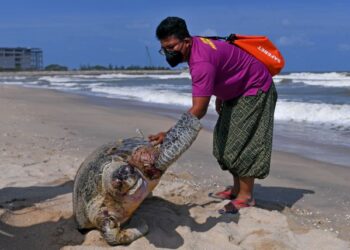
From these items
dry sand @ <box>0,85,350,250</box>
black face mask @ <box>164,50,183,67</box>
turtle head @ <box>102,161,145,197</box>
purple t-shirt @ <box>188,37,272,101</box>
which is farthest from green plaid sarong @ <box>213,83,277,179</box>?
turtle head @ <box>102,161,145,197</box>

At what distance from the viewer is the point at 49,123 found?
343 inches

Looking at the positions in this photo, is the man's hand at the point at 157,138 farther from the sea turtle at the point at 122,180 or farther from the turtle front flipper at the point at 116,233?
the turtle front flipper at the point at 116,233

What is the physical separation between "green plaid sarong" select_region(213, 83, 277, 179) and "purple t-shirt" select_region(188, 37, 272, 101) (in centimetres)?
8

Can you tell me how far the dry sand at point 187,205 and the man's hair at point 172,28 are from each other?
119 cm

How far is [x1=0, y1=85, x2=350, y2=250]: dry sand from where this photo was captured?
323 centimetres

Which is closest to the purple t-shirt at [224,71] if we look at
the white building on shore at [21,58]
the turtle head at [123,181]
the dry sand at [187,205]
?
the turtle head at [123,181]

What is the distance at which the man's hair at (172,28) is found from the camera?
3174 mm

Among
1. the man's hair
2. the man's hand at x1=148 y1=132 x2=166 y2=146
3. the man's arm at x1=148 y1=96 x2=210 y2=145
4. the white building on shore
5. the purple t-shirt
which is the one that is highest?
the man's hair

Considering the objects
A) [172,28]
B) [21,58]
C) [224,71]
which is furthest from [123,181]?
[21,58]

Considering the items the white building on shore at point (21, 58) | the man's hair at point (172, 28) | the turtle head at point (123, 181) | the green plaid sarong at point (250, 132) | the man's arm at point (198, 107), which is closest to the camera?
the turtle head at point (123, 181)

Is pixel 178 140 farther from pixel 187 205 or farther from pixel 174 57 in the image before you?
pixel 187 205

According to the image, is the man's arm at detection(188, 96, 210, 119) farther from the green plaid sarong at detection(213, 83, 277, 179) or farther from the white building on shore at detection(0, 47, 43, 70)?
the white building on shore at detection(0, 47, 43, 70)

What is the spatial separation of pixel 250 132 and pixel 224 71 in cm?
56

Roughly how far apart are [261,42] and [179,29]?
92 centimetres
